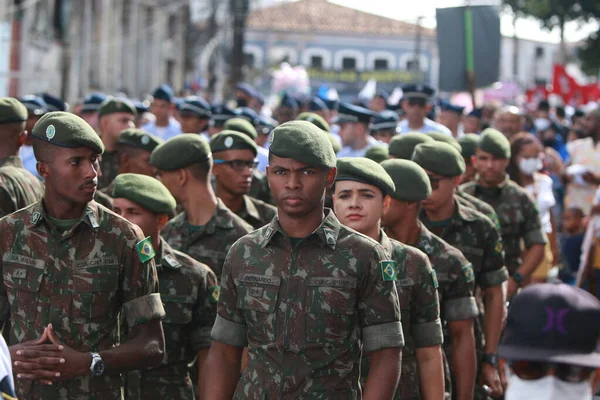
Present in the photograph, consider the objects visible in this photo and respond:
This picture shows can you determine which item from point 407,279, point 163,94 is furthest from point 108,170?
point 407,279

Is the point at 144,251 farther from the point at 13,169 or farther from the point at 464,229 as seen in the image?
the point at 464,229

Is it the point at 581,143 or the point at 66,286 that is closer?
Result: the point at 66,286

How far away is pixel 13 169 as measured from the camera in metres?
6.29

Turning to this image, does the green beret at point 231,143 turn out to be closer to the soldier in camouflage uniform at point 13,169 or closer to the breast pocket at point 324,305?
the soldier in camouflage uniform at point 13,169

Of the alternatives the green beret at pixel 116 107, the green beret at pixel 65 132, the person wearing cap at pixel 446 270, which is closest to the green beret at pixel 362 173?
the person wearing cap at pixel 446 270

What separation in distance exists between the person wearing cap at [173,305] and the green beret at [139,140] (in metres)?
2.54

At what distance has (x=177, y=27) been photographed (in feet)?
176

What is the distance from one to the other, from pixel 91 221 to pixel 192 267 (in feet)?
3.71

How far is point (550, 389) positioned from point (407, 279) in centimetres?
223

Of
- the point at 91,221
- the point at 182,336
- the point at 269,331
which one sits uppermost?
the point at 91,221

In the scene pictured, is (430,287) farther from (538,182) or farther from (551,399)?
(538,182)

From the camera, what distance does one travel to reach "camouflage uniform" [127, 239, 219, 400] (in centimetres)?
568

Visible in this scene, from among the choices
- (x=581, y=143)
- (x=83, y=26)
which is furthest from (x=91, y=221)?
(x=83, y=26)

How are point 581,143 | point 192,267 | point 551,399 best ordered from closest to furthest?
point 551,399 → point 192,267 → point 581,143
